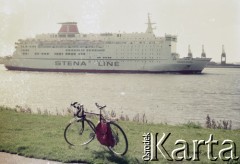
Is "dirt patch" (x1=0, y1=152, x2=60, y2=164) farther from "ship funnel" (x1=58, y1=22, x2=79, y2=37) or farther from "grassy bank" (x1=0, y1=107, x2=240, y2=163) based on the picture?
"ship funnel" (x1=58, y1=22, x2=79, y2=37)

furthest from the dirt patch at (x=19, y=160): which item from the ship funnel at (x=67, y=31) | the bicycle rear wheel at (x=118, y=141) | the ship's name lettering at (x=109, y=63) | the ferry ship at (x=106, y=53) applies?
the ship funnel at (x=67, y=31)

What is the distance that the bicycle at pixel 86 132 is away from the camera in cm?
532

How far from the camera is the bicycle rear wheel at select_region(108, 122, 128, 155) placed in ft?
17.3

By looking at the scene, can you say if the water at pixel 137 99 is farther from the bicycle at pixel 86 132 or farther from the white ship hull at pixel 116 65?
the white ship hull at pixel 116 65

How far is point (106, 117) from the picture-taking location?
5500mm

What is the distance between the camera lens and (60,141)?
5895 millimetres

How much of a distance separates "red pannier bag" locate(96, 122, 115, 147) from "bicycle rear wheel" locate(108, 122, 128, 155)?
6 centimetres

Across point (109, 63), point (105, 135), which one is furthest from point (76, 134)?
point (109, 63)

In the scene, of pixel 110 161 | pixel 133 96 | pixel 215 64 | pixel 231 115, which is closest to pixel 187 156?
pixel 110 161

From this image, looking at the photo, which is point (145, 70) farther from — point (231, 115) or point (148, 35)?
point (231, 115)

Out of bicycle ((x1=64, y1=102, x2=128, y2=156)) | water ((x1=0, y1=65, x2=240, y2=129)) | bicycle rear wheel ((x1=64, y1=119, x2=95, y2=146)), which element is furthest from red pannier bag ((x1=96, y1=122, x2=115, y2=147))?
water ((x1=0, y1=65, x2=240, y2=129))

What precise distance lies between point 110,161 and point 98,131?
62cm

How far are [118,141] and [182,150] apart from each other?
995 mm

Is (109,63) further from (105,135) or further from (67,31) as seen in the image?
(105,135)
